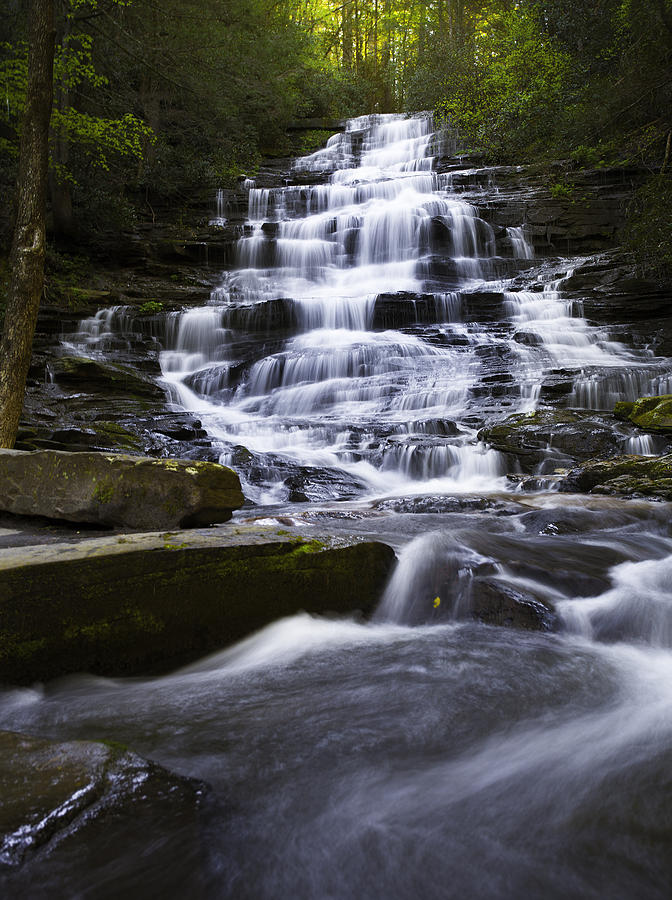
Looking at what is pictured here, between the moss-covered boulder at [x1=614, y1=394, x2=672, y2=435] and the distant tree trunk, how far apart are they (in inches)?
315

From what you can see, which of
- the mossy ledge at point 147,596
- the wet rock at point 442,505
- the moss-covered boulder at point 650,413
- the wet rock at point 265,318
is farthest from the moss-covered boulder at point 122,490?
the wet rock at point 265,318

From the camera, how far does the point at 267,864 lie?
70.5 inches

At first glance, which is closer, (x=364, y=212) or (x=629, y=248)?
(x=629, y=248)

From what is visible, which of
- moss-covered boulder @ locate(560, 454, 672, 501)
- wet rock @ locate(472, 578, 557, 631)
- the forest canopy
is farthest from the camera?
the forest canopy

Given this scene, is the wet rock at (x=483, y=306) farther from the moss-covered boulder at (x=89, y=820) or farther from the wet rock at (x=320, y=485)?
the moss-covered boulder at (x=89, y=820)

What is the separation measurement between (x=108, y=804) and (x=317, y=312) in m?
13.6

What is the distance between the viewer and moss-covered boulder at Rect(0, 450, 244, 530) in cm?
441

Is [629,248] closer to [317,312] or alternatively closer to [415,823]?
[317,312]

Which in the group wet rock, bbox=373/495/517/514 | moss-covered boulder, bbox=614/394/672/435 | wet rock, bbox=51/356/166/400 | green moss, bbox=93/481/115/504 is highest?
wet rock, bbox=51/356/166/400

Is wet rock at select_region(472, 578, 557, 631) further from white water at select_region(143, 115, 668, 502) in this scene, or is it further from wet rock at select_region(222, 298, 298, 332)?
wet rock at select_region(222, 298, 298, 332)

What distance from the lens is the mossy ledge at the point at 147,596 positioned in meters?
2.96

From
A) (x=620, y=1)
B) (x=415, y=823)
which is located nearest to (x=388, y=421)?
(x=415, y=823)

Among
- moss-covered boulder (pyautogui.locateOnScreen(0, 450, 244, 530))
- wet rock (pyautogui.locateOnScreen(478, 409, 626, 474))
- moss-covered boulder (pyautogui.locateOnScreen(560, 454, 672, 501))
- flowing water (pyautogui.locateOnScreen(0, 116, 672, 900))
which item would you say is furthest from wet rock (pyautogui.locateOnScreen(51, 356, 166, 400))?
moss-covered boulder (pyautogui.locateOnScreen(560, 454, 672, 501))

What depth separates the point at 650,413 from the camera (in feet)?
28.1
